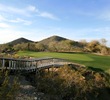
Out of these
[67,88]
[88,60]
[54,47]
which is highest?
[54,47]

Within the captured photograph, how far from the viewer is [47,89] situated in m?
12.0

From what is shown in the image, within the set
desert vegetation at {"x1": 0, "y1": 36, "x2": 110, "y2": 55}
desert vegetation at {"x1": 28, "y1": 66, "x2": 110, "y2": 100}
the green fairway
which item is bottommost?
desert vegetation at {"x1": 28, "y1": 66, "x2": 110, "y2": 100}

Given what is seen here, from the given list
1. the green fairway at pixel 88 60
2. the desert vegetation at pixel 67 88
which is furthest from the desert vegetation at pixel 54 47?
the desert vegetation at pixel 67 88

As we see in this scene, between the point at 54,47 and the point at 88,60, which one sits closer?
the point at 88,60

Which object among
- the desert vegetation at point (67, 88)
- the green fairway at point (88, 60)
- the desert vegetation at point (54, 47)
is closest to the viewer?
the desert vegetation at point (67, 88)

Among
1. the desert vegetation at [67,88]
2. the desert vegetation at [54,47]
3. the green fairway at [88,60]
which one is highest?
the desert vegetation at [54,47]

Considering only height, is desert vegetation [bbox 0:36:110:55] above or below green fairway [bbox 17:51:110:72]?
above

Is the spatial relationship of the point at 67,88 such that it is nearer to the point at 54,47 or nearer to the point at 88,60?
the point at 88,60

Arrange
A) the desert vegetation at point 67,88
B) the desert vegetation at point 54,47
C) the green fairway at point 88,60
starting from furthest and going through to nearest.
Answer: the desert vegetation at point 54,47 < the green fairway at point 88,60 < the desert vegetation at point 67,88

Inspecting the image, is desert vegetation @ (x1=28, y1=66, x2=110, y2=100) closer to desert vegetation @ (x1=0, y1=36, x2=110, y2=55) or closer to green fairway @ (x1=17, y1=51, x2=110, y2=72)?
green fairway @ (x1=17, y1=51, x2=110, y2=72)

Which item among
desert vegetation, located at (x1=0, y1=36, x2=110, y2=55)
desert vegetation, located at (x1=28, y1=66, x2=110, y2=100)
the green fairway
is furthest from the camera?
desert vegetation, located at (x1=0, y1=36, x2=110, y2=55)

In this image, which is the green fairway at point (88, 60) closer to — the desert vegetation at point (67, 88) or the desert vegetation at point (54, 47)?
the desert vegetation at point (67, 88)

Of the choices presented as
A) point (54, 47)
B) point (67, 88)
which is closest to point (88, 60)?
point (67, 88)

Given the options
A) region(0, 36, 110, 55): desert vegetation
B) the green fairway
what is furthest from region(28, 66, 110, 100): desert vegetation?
region(0, 36, 110, 55): desert vegetation
